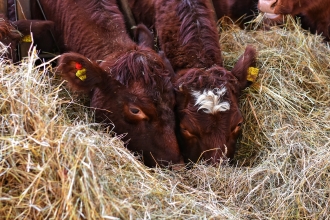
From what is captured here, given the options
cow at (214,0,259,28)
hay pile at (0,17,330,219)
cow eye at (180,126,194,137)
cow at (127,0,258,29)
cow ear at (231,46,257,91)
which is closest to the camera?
hay pile at (0,17,330,219)

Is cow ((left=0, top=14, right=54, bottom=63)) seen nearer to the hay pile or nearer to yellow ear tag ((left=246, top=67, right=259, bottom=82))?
the hay pile

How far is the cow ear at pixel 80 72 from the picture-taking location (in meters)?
3.71

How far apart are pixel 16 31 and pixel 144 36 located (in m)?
1.13

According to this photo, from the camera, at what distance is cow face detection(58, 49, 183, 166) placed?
3.76 meters

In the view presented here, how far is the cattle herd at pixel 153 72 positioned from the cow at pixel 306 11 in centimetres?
124

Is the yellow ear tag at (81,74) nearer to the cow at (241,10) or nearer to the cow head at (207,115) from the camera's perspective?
the cow head at (207,115)

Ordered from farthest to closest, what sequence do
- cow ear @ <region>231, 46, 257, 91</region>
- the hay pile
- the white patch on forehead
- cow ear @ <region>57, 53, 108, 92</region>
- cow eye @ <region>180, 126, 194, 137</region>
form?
cow ear @ <region>231, 46, 257, 91</region> → cow eye @ <region>180, 126, 194, 137</region> → the white patch on forehead → cow ear @ <region>57, 53, 108, 92</region> → the hay pile

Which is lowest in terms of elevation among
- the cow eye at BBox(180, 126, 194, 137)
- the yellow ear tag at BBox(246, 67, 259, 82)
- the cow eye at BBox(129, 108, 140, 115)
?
the cow eye at BBox(180, 126, 194, 137)

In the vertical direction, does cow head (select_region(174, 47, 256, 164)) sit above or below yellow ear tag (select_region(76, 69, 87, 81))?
below

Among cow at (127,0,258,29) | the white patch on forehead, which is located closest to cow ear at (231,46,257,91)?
the white patch on forehead

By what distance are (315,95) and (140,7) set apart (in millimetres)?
2126

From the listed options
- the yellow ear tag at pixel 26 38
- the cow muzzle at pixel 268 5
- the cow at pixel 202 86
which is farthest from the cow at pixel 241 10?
the yellow ear tag at pixel 26 38

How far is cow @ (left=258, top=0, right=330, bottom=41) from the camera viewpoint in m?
5.74

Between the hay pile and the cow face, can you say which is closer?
the hay pile
